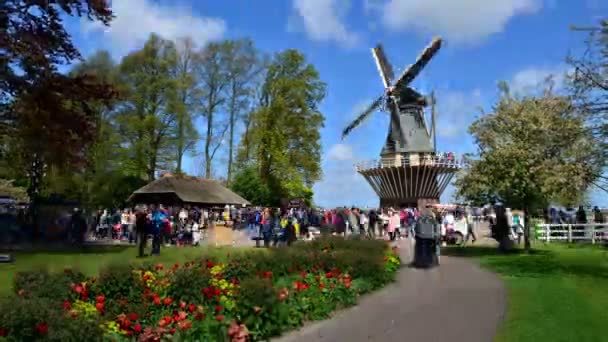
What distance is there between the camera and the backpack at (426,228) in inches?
671

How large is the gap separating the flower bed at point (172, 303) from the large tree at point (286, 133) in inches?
1498

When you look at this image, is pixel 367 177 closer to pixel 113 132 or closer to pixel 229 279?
pixel 113 132

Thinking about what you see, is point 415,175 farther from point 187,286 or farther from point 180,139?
point 187,286

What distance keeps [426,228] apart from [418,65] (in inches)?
1646

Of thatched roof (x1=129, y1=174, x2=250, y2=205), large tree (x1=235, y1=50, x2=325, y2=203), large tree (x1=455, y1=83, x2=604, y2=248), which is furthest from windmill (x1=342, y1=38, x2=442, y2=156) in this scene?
large tree (x1=455, y1=83, x2=604, y2=248)

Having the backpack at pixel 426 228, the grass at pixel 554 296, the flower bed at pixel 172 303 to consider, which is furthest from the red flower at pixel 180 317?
the backpack at pixel 426 228

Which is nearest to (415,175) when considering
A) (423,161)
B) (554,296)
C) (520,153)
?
(423,161)

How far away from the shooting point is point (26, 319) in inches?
222

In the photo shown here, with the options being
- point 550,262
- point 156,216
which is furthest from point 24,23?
point 550,262

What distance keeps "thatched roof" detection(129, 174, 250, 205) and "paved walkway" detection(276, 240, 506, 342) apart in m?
26.8

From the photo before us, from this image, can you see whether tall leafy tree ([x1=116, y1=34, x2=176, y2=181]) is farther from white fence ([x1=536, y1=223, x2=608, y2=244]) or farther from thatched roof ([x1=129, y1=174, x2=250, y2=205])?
white fence ([x1=536, y1=223, x2=608, y2=244])

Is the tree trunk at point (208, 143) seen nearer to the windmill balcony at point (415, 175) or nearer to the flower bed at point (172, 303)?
the windmill balcony at point (415, 175)

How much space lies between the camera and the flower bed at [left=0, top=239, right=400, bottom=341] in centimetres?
582

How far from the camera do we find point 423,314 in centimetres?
1007
